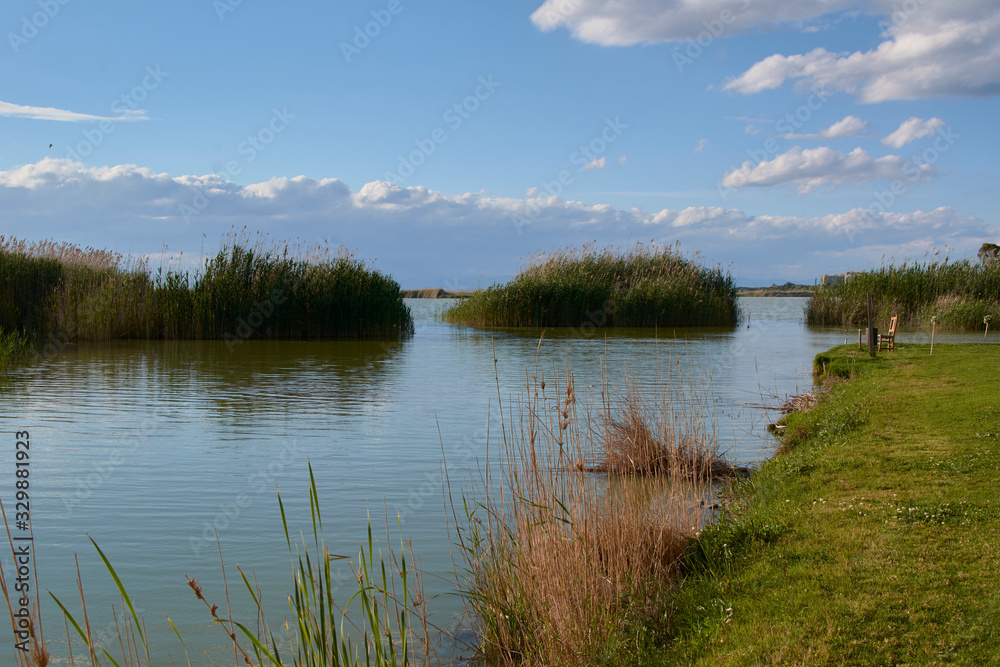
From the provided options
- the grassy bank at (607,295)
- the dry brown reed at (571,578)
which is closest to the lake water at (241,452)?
the dry brown reed at (571,578)

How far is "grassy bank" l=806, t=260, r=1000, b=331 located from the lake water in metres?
11.0

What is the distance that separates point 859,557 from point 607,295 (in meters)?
25.4

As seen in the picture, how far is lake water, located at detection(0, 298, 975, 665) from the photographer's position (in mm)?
5223

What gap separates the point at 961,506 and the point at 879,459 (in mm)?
1403

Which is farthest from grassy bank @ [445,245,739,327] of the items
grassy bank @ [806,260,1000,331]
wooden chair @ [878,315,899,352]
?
wooden chair @ [878,315,899,352]

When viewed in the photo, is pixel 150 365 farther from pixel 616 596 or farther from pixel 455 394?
pixel 616 596

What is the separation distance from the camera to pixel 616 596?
450 centimetres

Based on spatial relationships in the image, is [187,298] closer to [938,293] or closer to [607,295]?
[607,295]

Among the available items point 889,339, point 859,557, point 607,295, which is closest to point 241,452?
point 859,557

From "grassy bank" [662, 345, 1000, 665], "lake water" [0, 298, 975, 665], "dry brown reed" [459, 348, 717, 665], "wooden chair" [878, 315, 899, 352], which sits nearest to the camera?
"grassy bank" [662, 345, 1000, 665]

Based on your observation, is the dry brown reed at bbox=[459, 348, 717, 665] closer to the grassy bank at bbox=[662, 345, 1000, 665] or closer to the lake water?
the grassy bank at bbox=[662, 345, 1000, 665]

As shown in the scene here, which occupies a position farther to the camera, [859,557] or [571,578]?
[859,557]

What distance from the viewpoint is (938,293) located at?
1093 inches

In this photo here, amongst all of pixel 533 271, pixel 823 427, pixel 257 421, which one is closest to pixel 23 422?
pixel 257 421
